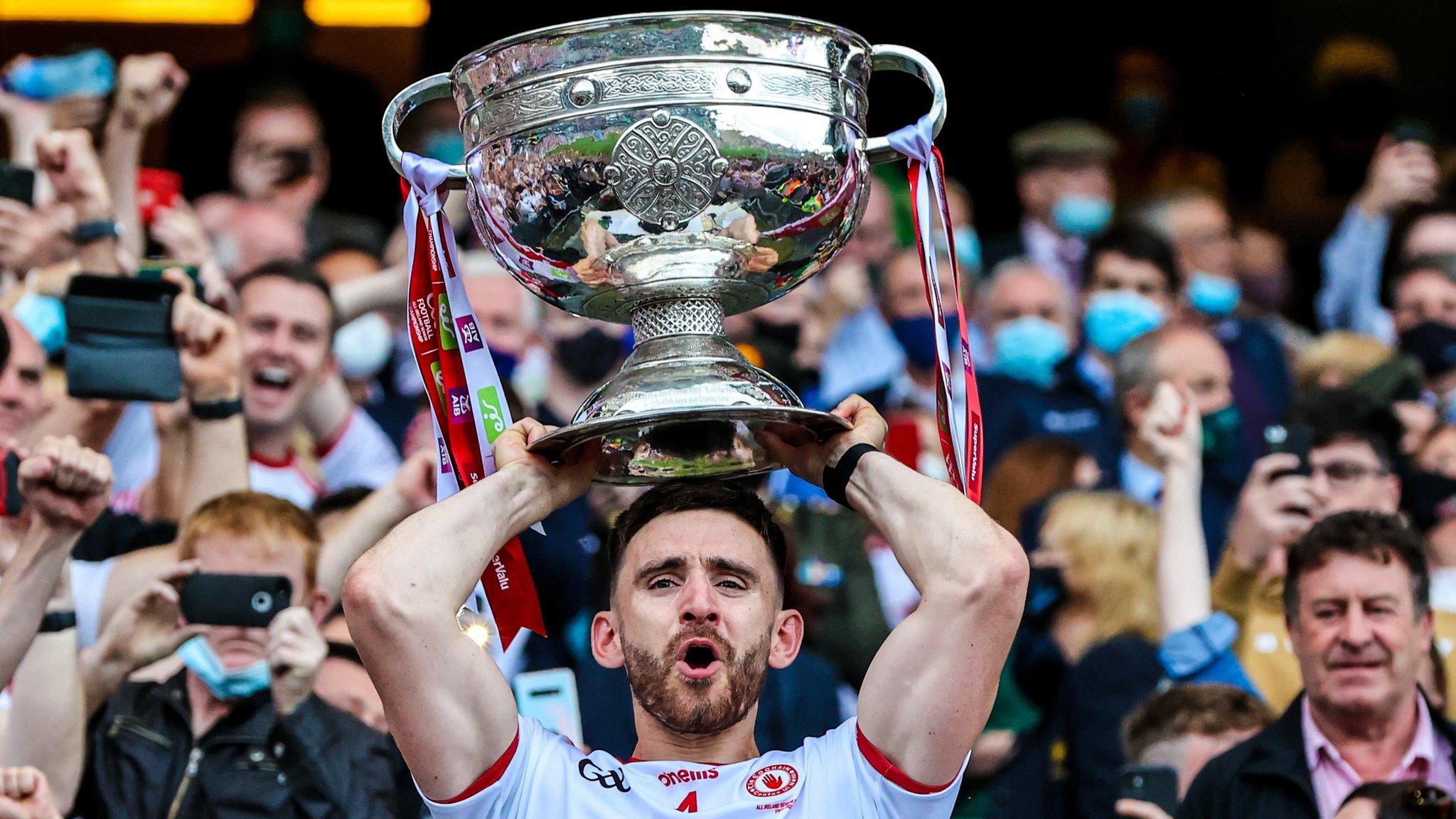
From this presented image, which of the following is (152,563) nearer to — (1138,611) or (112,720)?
(112,720)

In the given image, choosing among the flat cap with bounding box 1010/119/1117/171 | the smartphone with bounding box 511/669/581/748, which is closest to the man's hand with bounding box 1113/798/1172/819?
the smartphone with bounding box 511/669/581/748

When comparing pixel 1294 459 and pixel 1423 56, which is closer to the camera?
pixel 1294 459

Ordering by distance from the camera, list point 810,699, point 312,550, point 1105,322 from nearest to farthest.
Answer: point 312,550
point 810,699
point 1105,322

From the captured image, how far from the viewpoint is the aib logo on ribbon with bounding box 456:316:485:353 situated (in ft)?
14.2

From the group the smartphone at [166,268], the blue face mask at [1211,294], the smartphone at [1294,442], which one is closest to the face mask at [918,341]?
the blue face mask at [1211,294]

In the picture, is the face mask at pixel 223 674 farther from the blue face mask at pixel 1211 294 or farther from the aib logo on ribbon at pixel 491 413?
the blue face mask at pixel 1211 294

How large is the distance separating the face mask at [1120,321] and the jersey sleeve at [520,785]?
4.62 metres

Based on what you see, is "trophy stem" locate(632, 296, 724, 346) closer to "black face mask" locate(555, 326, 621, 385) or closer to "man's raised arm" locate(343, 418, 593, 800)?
"man's raised arm" locate(343, 418, 593, 800)

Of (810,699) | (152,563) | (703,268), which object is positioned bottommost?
(810,699)

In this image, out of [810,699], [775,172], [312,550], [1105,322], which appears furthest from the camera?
[1105,322]

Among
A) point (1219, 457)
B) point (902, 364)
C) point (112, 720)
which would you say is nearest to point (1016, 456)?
point (1219, 457)

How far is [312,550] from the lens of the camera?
5688mm

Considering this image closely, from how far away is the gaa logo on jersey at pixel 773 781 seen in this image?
415cm

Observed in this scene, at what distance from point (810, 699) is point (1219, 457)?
1720 mm
